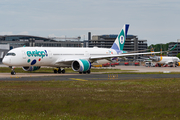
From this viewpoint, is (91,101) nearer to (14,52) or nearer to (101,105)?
(101,105)

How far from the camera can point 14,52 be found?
46.5m

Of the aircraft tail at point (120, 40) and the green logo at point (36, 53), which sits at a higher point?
the aircraft tail at point (120, 40)

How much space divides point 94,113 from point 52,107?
8.31 feet

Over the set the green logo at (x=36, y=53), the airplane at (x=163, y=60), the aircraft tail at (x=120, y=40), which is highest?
the aircraft tail at (x=120, y=40)

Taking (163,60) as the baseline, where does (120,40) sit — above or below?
above

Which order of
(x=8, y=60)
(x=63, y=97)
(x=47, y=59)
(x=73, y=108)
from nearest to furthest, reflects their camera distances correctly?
(x=73, y=108) < (x=63, y=97) < (x=8, y=60) < (x=47, y=59)

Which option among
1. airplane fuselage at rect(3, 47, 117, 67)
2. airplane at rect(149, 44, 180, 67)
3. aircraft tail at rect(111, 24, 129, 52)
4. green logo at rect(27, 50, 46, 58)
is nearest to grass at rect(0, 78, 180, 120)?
airplane fuselage at rect(3, 47, 117, 67)

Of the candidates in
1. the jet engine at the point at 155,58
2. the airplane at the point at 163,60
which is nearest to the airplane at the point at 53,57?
the jet engine at the point at 155,58

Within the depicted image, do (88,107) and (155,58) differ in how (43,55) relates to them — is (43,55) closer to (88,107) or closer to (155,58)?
(88,107)

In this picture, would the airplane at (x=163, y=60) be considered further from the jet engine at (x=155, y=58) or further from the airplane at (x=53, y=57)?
the airplane at (x=53, y=57)

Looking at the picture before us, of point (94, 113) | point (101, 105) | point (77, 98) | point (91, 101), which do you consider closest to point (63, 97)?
point (77, 98)

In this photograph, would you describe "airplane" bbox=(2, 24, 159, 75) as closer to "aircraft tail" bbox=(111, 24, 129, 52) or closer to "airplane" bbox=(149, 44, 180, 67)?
"aircraft tail" bbox=(111, 24, 129, 52)

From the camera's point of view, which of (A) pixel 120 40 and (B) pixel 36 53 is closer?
(B) pixel 36 53

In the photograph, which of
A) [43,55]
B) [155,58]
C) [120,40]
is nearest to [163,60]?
[155,58]
